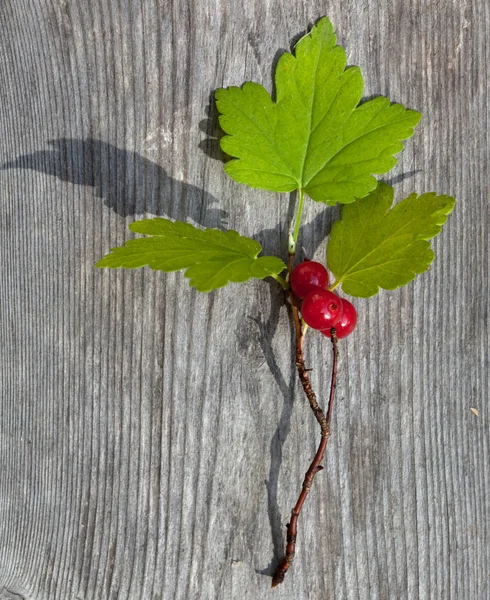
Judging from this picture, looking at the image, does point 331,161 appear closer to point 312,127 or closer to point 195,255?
point 312,127

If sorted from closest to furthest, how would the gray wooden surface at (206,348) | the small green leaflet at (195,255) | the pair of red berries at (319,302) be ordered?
the small green leaflet at (195,255)
the pair of red berries at (319,302)
the gray wooden surface at (206,348)

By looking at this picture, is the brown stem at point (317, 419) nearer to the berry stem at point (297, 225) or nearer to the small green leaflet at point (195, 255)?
the berry stem at point (297, 225)

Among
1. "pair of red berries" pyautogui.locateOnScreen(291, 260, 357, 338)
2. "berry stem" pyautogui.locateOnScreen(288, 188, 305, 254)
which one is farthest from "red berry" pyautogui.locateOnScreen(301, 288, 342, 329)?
"berry stem" pyautogui.locateOnScreen(288, 188, 305, 254)

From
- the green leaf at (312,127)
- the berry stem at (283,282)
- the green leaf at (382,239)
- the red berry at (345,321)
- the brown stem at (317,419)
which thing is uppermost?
the green leaf at (312,127)

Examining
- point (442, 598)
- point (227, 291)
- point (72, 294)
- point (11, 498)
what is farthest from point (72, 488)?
point (442, 598)

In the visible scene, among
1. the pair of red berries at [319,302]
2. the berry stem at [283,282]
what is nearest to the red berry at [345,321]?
the pair of red berries at [319,302]

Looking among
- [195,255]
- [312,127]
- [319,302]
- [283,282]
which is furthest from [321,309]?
[312,127]

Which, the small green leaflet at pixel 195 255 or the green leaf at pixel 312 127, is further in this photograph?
the green leaf at pixel 312 127

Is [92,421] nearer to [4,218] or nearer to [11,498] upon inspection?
[11,498]
